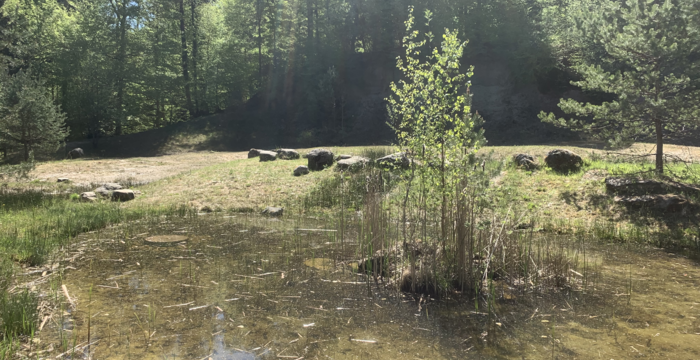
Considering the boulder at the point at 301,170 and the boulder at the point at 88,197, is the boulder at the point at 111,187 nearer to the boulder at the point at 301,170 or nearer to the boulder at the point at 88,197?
the boulder at the point at 88,197

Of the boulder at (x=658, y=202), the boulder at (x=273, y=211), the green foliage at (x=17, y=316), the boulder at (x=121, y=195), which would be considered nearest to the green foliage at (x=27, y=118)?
the boulder at (x=121, y=195)

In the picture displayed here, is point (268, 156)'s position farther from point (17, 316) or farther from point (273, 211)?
point (17, 316)

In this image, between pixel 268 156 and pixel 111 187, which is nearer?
pixel 111 187

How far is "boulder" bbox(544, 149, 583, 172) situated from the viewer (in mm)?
14453

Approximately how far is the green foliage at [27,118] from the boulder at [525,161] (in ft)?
72.8

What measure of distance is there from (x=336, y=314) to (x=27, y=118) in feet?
74.7

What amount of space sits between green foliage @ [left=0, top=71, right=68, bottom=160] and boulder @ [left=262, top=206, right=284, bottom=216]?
614 inches

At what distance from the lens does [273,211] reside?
12.4m

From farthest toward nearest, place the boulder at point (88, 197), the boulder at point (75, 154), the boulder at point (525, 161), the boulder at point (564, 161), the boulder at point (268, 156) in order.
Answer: the boulder at point (75, 154), the boulder at point (268, 156), the boulder at point (525, 161), the boulder at point (564, 161), the boulder at point (88, 197)

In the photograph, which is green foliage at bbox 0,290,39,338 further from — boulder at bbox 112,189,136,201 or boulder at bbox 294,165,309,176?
boulder at bbox 294,165,309,176

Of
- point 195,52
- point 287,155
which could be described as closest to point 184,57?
point 195,52

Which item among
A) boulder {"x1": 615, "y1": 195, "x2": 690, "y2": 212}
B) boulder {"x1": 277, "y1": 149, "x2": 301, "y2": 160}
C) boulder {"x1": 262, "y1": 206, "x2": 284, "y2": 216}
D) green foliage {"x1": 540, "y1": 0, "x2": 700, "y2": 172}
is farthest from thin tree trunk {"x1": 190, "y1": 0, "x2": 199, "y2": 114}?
boulder {"x1": 615, "y1": 195, "x2": 690, "y2": 212}

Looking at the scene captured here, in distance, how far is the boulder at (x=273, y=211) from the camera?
1231 cm

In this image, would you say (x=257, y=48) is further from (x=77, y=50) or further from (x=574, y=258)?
(x=574, y=258)
